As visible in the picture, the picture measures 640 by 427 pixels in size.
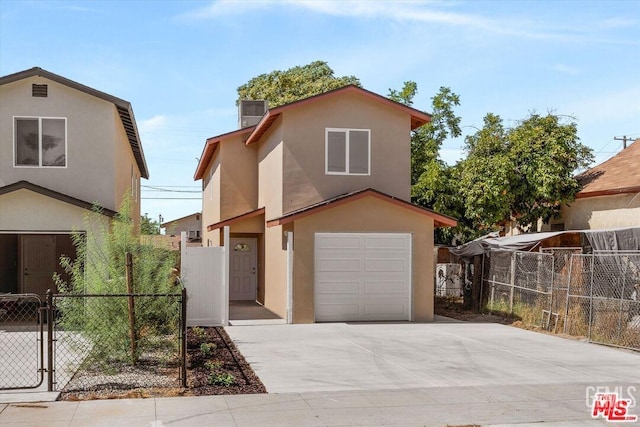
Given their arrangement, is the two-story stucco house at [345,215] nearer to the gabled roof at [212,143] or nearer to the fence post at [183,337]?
the gabled roof at [212,143]

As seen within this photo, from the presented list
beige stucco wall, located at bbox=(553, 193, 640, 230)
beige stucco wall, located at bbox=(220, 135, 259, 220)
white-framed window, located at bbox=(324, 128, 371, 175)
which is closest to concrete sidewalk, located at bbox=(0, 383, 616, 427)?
white-framed window, located at bbox=(324, 128, 371, 175)

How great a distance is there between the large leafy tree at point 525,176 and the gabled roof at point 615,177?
629 millimetres

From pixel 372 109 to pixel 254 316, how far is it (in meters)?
7.02

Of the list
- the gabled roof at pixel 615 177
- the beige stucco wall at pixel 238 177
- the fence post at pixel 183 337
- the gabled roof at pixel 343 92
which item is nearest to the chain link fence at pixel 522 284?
the gabled roof at pixel 615 177

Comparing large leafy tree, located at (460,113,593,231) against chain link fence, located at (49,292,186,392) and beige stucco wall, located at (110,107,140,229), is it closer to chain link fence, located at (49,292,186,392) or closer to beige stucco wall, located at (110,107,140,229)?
beige stucco wall, located at (110,107,140,229)

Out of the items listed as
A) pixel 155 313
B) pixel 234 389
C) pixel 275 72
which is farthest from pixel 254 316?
pixel 275 72

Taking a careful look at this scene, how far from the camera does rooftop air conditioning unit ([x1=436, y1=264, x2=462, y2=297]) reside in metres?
26.1

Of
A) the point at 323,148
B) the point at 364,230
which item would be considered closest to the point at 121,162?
the point at 323,148

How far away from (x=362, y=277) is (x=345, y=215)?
1789mm

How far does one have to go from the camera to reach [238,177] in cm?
2433

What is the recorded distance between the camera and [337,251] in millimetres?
18672

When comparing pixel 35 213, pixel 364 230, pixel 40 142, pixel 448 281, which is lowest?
pixel 448 281

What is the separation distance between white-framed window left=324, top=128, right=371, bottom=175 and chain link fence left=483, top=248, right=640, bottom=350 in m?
5.10

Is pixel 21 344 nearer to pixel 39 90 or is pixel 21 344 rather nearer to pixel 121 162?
pixel 39 90
